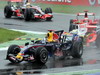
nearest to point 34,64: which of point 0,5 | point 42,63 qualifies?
point 42,63

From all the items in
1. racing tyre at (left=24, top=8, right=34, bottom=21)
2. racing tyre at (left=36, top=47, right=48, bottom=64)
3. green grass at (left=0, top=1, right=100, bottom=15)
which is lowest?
racing tyre at (left=36, top=47, right=48, bottom=64)

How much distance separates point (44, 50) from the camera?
11453mm

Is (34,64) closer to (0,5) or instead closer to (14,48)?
(14,48)

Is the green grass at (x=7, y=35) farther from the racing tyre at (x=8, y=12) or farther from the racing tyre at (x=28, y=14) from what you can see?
the racing tyre at (x=8, y=12)

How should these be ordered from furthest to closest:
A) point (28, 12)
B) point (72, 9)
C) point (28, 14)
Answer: point (72, 9), point (28, 14), point (28, 12)

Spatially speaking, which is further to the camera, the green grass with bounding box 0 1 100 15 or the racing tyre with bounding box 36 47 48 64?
the green grass with bounding box 0 1 100 15

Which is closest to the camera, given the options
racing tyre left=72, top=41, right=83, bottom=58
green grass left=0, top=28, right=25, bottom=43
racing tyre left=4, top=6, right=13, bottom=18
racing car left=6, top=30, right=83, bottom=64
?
racing car left=6, top=30, right=83, bottom=64

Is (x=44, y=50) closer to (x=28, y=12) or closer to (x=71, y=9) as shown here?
(x=28, y=12)

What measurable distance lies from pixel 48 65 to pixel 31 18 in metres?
13.4

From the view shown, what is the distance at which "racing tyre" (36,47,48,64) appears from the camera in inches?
443

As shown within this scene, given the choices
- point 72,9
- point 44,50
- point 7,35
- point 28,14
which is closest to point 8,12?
point 28,14

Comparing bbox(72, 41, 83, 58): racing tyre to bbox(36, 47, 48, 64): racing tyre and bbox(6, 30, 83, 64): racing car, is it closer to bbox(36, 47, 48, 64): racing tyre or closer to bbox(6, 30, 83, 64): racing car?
bbox(6, 30, 83, 64): racing car

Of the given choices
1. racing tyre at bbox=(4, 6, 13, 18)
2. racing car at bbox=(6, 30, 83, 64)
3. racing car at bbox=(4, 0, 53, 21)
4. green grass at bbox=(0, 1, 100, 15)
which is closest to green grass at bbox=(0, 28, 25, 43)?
racing car at bbox=(6, 30, 83, 64)

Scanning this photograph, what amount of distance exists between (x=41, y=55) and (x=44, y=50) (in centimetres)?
24
